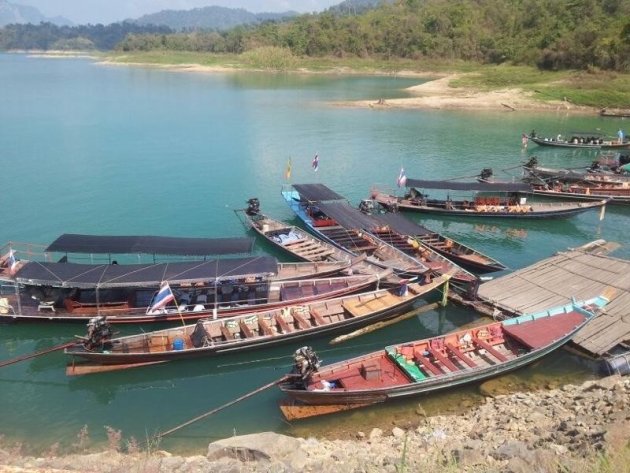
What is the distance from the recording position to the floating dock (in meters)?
22.3

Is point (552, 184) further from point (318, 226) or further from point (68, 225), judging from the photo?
point (68, 225)

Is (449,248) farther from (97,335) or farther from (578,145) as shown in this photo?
(578,145)

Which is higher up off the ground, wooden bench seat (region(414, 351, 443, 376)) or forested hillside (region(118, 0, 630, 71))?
forested hillside (region(118, 0, 630, 71))

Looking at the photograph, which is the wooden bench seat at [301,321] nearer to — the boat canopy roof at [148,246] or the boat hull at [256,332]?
the boat hull at [256,332]

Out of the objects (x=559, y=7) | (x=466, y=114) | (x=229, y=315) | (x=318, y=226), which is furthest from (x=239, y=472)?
(x=559, y=7)

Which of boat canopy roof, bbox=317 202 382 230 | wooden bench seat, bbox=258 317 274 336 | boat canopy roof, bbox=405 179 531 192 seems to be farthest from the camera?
boat canopy roof, bbox=405 179 531 192

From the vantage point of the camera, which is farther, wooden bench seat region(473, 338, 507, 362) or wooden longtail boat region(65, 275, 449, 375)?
wooden longtail boat region(65, 275, 449, 375)

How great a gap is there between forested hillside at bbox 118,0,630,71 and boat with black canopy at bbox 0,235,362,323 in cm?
10251

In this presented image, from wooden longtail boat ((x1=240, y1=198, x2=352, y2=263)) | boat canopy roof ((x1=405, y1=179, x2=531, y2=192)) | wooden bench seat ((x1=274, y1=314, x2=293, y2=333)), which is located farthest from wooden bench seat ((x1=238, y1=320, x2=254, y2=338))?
boat canopy roof ((x1=405, y1=179, x2=531, y2=192))

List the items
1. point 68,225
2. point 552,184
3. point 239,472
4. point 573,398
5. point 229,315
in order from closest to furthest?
point 239,472 → point 573,398 → point 229,315 → point 68,225 → point 552,184

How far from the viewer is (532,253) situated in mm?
34375

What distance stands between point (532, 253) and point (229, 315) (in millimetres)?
21014

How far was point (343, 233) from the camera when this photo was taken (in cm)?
3319

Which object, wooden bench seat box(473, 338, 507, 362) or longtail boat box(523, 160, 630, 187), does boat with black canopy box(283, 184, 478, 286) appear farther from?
longtail boat box(523, 160, 630, 187)
